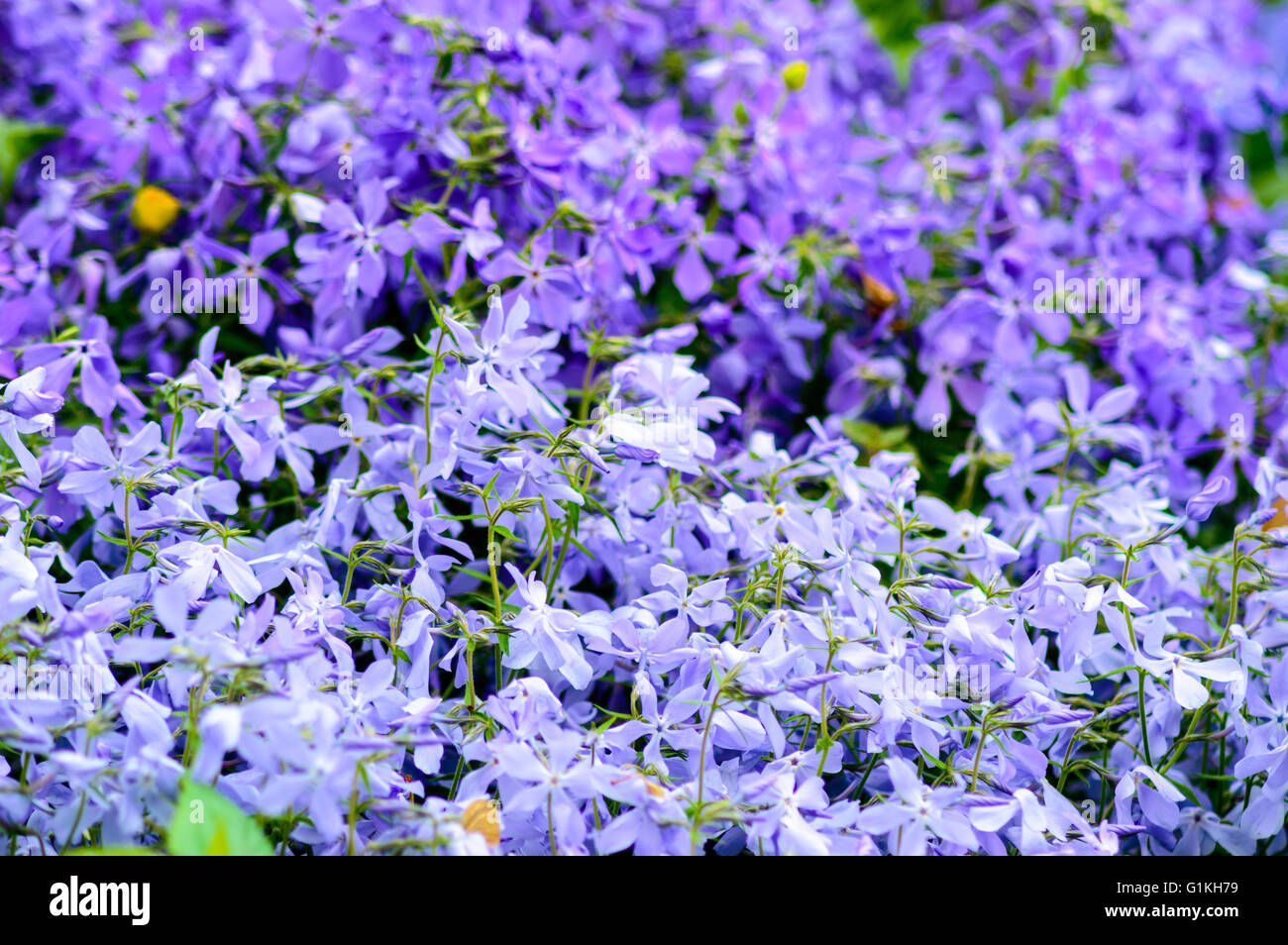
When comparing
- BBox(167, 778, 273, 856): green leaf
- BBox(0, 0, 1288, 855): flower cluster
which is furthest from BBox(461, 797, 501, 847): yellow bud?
BBox(167, 778, 273, 856): green leaf

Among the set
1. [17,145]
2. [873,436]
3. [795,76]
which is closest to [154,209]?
[17,145]

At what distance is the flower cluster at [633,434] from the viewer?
1068 millimetres

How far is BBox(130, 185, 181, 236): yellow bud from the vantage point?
171 cm

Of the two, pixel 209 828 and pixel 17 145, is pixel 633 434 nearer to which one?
pixel 209 828

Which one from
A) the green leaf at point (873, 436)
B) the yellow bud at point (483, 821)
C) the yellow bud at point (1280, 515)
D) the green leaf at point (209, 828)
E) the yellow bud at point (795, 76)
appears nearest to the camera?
the green leaf at point (209, 828)

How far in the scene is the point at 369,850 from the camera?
0.95 metres

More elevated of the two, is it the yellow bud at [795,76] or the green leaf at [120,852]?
the yellow bud at [795,76]

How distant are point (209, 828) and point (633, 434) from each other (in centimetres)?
58

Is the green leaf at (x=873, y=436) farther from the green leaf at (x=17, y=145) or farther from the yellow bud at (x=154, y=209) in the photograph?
the green leaf at (x=17, y=145)

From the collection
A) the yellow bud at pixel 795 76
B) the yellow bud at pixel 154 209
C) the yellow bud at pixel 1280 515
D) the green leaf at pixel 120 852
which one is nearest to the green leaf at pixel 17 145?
the yellow bud at pixel 154 209

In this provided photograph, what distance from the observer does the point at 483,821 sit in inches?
39.9

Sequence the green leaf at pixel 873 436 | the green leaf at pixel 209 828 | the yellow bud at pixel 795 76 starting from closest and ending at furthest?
the green leaf at pixel 209 828 < the green leaf at pixel 873 436 < the yellow bud at pixel 795 76

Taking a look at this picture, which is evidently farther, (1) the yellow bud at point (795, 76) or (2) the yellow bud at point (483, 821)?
(1) the yellow bud at point (795, 76)

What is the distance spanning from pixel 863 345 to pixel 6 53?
→ 187 cm
